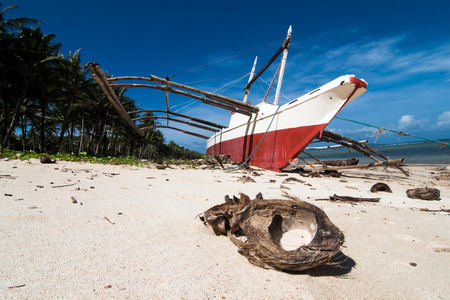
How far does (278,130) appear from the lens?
8516 mm

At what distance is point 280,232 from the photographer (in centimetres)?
158

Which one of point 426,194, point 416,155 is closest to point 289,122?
point 426,194

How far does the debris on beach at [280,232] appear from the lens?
1.22m

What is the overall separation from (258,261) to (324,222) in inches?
21.9

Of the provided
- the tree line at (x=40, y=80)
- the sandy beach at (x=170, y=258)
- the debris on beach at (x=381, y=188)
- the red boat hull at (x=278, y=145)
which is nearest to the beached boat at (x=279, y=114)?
the red boat hull at (x=278, y=145)

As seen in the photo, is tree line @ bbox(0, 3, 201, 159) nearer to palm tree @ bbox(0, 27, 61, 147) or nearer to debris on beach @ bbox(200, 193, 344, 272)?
palm tree @ bbox(0, 27, 61, 147)

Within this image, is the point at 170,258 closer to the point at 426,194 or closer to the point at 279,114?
the point at 426,194

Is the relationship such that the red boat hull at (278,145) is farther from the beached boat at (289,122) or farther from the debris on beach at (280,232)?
the debris on beach at (280,232)

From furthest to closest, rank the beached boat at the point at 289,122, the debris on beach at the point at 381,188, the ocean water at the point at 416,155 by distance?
the ocean water at the point at 416,155 → the beached boat at the point at 289,122 → the debris on beach at the point at 381,188

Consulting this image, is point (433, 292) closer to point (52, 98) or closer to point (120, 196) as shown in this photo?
point (120, 196)

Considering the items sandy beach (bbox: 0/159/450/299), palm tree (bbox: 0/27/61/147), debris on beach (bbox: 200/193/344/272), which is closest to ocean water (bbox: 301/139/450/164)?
sandy beach (bbox: 0/159/450/299)

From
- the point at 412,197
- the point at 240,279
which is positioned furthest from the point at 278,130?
the point at 240,279

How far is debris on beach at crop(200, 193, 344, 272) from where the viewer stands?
122cm

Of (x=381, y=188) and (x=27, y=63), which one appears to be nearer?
(x=381, y=188)
